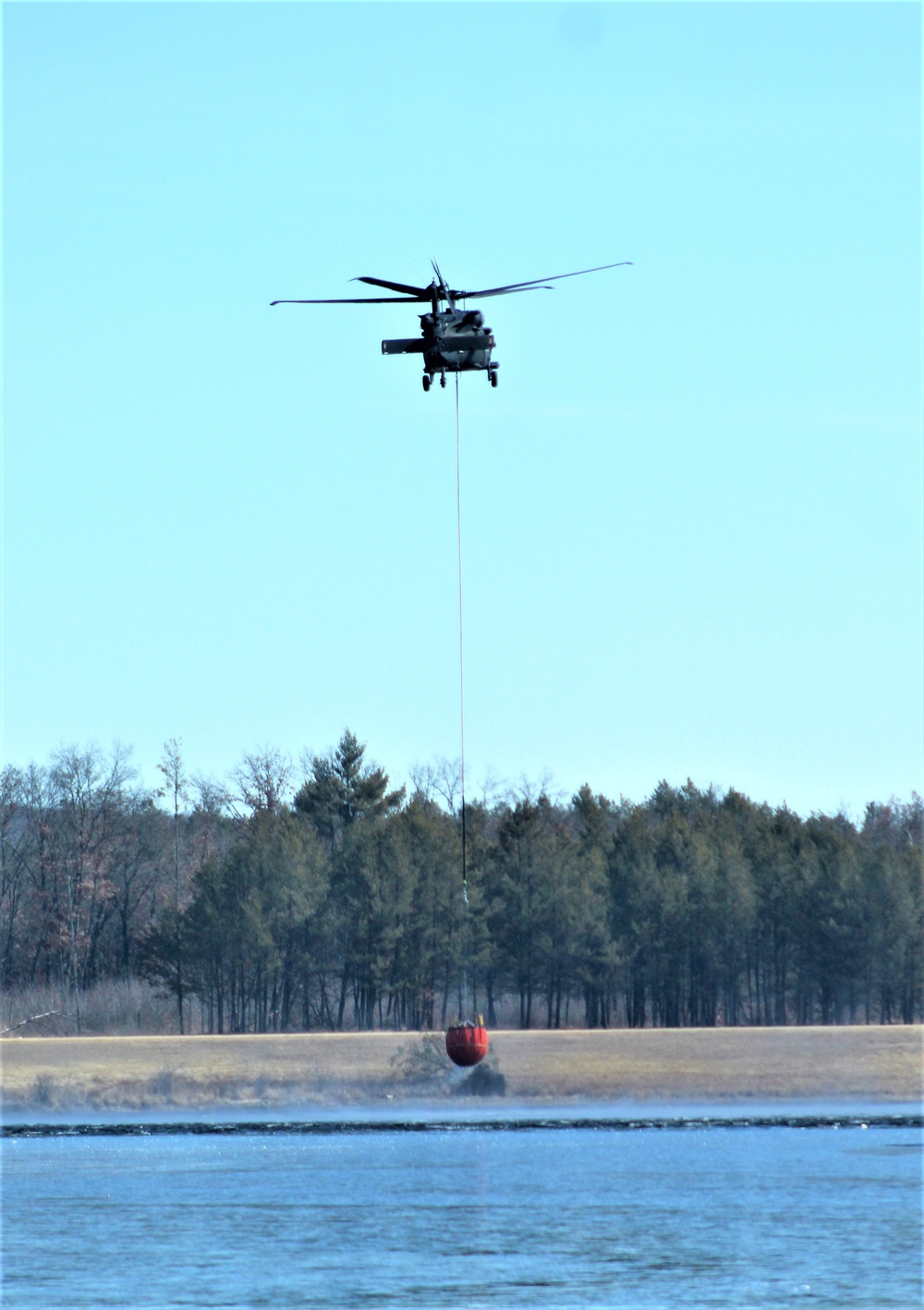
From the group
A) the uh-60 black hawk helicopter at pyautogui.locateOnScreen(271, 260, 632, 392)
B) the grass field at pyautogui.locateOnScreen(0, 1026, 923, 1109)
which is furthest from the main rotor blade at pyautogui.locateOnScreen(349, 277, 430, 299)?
the grass field at pyautogui.locateOnScreen(0, 1026, 923, 1109)

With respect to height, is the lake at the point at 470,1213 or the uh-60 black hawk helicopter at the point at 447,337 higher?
the uh-60 black hawk helicopter at the point at 447,337

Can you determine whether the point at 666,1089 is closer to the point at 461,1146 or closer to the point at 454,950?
the point at 461,1146

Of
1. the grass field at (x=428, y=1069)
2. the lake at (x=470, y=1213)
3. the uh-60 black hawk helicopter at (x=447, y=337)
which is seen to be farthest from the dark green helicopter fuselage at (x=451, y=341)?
the grass field at (x=428, y=1069)

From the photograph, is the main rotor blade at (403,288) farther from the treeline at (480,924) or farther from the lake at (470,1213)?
the treeline at (480,924)

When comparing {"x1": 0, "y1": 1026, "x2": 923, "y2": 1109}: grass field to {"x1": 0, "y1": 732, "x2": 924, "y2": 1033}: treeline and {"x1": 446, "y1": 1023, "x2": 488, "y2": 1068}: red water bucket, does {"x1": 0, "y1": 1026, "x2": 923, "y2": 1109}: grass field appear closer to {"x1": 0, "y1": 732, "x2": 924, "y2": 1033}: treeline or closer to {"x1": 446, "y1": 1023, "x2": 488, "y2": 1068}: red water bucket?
{"x1": 0, "y1": 732, "x2": 924, "y2": 1033}: treeline

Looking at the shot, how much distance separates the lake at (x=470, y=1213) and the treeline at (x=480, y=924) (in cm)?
1458

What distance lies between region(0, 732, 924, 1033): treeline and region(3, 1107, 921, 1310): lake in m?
14.6

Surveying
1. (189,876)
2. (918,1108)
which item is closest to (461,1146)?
(918,1108)

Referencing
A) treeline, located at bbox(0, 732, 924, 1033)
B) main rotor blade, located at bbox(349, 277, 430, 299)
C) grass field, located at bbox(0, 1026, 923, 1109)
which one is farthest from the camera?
treeline, located at bbox(0, 732, 924, 1033)

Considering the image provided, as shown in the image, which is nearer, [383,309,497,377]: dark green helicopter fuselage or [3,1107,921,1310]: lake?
[383,309,497,377]: dark green helicopter fuselage

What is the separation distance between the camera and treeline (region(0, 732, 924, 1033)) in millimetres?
88938

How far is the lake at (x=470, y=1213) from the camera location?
41.8 meters

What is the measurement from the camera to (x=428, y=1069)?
77000 mm

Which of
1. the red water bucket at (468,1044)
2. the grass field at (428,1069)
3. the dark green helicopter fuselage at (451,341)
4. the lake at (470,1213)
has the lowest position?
the lake at (470,1213)
